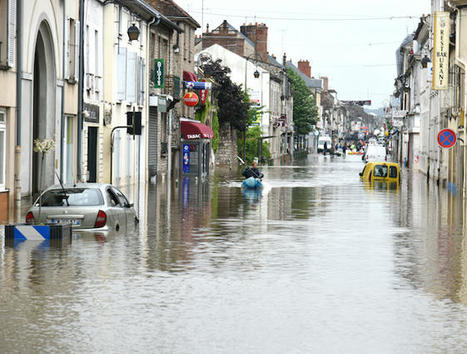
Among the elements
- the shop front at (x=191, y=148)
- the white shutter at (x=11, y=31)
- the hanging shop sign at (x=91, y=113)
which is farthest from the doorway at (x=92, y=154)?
the shop front at (x=191, y=148)

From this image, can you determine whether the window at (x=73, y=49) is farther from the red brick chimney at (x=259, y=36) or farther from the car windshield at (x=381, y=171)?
the red brick chimney at (x=259, y=36)

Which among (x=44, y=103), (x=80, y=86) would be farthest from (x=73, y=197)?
(x=80, y=86)

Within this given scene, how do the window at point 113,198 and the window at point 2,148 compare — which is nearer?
the window at point 113,198

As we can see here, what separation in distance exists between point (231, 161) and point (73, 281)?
6947 centimetres

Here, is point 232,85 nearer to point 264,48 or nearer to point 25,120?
point 264,48

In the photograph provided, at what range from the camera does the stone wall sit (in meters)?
81.4

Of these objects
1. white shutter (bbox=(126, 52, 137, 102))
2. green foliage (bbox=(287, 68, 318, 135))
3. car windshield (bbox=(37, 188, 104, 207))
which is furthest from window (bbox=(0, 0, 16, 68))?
green foliage (bbox=(287, 68, 318, 135))

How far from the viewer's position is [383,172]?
52250mm

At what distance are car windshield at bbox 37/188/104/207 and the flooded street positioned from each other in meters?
0.73

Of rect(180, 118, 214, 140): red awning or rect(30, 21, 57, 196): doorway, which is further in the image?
rect(180, 118, 214, 140): red awning

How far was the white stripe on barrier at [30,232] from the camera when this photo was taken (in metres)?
18.2

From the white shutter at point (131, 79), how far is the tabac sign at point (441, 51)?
14.5m

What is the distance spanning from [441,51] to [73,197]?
32403mm

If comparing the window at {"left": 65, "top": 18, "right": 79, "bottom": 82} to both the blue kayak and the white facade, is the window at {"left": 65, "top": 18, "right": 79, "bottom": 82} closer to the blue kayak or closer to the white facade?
the white facade
